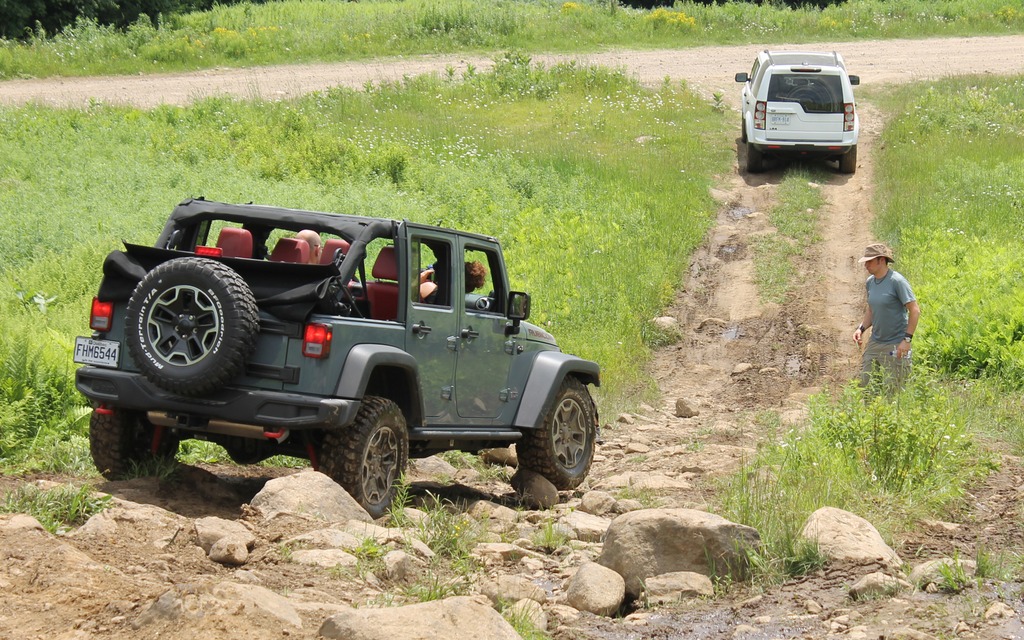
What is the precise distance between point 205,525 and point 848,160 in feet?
59.8

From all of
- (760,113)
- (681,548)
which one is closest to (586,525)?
(681,548)

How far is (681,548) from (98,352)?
3.73 m

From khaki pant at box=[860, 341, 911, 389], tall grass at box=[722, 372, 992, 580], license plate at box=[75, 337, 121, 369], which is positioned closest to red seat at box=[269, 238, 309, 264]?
license plate at box=[75, 337, 121, 369]

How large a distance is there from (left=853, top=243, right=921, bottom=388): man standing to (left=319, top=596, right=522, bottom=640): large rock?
658 cm

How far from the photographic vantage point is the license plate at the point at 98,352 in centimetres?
765

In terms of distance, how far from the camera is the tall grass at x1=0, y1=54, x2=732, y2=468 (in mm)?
13617

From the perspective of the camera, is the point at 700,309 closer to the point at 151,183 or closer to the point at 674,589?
the point at 151,183

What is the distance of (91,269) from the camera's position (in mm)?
13062

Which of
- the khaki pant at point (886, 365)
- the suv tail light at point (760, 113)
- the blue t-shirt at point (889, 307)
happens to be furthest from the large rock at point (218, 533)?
the suv tail light at point (760, 113)

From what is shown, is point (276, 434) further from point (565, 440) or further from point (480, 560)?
point (565, 440)

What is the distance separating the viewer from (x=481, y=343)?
352 inches

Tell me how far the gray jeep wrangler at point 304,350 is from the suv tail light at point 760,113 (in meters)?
13.8

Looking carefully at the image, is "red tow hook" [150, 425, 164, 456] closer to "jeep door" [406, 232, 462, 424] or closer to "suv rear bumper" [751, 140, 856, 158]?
"jeep door" [406, 232, 462, 424]

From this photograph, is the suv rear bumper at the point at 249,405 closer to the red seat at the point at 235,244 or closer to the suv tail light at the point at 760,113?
the red seat at the point at 235,244
